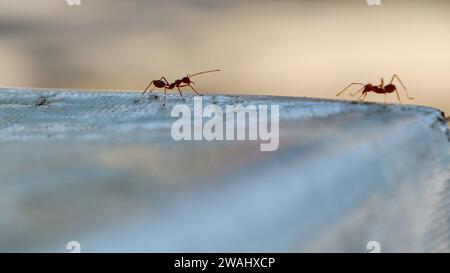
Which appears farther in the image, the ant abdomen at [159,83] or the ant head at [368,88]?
the ant abdomen at [159,83]

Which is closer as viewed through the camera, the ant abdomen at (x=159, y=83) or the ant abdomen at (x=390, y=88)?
the ant abdomen at (x=390, y=88)

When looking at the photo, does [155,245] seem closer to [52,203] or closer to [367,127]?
[52,203]

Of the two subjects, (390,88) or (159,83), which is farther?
(159,83)

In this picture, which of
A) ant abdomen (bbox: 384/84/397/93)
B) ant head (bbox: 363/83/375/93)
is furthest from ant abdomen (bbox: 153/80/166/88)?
ant abdomen (bbox: 384/84/397/93)

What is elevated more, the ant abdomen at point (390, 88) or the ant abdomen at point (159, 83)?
the ant abdomen at point (159, 83)

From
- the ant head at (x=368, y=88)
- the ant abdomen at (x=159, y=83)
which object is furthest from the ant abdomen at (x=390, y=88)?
the ant abdomen at (x=159, y=83)

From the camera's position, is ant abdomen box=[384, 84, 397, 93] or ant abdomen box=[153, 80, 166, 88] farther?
ant abdomen box=[153, 80, 166, 88]

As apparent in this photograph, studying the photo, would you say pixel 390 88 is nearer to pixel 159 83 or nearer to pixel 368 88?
pixel 368 88

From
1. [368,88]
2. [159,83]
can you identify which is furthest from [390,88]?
[159,83]

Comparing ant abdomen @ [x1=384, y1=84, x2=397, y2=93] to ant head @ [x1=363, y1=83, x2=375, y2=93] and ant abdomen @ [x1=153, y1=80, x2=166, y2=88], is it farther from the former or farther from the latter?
ant abdomen @ [x1=153, y1=80, x2=166, y2=88]

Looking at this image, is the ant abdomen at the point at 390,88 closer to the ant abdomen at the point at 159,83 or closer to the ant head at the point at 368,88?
the ant head at the point at 368,88

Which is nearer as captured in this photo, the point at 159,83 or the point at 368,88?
the point at 368,88
